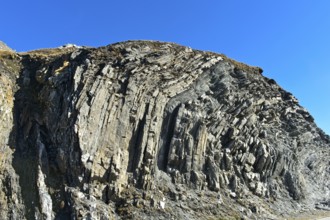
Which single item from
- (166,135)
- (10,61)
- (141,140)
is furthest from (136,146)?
(10,61)

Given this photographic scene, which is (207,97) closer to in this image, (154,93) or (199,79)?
(199,79)

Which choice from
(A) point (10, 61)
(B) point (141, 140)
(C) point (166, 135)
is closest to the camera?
(B) point (141, 140)

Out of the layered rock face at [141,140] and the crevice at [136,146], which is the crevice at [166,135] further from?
the crevice at [136,146]

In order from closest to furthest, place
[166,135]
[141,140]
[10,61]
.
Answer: [141,140] < [166,135] < [10,61]

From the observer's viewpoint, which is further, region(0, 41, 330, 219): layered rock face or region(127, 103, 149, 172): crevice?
region(127, 103, 149, 172): crevice

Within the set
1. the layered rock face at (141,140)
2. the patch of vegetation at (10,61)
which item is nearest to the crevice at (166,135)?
the layered rock face at (141,140)

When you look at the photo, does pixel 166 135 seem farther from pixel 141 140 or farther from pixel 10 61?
pixel 10 61

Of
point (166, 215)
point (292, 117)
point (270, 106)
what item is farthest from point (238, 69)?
point (166, 215)

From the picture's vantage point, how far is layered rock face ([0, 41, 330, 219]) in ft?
88.5

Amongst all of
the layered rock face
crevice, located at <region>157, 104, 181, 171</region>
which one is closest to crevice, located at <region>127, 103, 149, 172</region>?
the layered rock face

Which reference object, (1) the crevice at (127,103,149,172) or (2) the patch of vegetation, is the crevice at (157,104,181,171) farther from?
(2) the patch of vegetation

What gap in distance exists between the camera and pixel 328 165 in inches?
1874

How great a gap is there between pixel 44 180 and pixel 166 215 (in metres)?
8.72

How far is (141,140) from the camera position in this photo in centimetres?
2978
